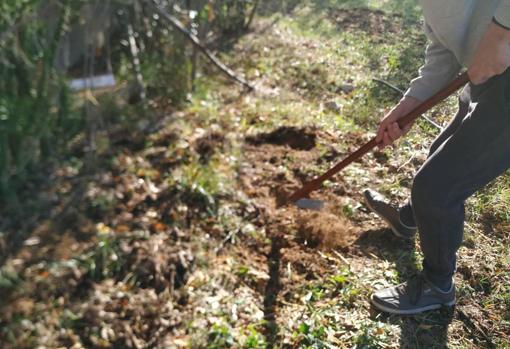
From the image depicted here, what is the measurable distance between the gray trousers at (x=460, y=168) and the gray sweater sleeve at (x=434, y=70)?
5.1 inches

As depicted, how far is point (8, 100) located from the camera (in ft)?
8.46

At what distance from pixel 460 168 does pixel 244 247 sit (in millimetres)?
1463

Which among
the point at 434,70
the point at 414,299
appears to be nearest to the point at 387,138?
the point at 434,70

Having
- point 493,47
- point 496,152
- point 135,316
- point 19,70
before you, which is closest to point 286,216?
point 135,316

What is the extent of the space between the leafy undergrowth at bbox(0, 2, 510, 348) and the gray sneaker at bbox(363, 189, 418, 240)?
3.6 inches

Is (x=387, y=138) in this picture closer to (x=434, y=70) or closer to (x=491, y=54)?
(x=434, y=70)

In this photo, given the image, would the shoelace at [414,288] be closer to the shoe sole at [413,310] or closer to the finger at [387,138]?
the shoe sole at [413,310]

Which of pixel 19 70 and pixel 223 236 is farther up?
pixel 19 70

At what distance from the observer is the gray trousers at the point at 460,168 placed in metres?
1.75

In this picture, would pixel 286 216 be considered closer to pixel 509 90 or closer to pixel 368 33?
pixel 509 90

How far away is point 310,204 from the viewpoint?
302 cm

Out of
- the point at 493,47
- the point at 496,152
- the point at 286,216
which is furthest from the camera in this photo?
the point at 286,216

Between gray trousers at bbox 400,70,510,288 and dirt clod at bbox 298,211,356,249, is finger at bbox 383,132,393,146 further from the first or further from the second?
dirt clod at bbox 298,211,356,249

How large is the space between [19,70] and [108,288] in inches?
57.7
